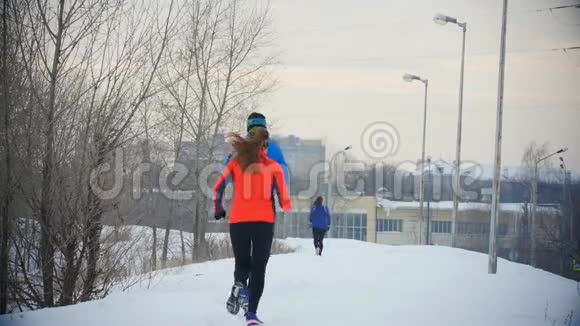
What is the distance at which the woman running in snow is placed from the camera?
660 cm

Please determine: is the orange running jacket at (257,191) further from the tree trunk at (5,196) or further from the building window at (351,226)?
the building window at (351,226)

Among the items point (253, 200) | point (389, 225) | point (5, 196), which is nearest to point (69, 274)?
point (5, 196)

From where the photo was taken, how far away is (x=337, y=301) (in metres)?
9.09

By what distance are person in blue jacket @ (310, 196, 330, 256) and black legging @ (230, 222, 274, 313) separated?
14.3m

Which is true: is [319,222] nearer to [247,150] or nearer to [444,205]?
[247,150]

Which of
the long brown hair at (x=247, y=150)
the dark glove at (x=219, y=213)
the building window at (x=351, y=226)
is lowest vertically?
the building window at (x=351, y=226)

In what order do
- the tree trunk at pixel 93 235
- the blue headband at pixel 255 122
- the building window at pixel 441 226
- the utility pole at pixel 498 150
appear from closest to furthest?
the blue headband at pixel 255 122 < the tree trunk at pixel 93 235 < the utility pole at pixel 498 150 < the building window at pixel 441 226

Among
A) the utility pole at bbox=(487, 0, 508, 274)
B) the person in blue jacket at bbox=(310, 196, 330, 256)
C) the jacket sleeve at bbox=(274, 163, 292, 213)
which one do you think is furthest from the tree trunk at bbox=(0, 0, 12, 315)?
the person in blue jacket at bbox=(310, 196, 330, 256)

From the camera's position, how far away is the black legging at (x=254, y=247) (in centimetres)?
664

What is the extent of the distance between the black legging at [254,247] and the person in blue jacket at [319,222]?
47.0 ft

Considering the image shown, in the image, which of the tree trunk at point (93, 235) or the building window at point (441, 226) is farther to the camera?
the building window at point (441, 226)

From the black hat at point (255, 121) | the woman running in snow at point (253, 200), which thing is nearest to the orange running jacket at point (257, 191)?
the woman running in snow at point (253, 200)

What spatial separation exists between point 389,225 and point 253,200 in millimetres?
84622

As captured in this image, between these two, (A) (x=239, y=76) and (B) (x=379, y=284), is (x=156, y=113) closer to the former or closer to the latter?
(A) (x=239, y=76)
